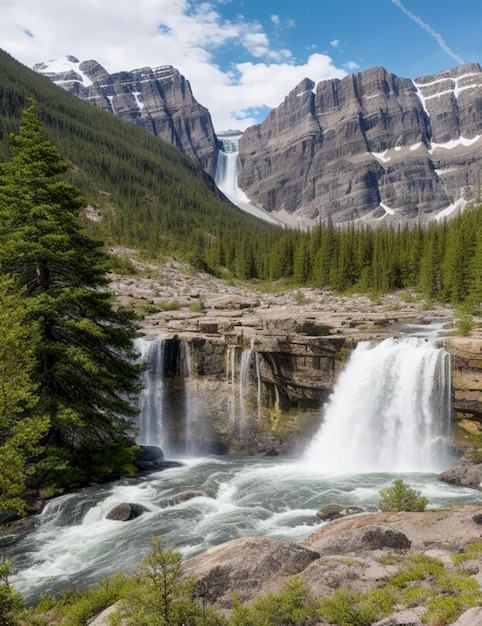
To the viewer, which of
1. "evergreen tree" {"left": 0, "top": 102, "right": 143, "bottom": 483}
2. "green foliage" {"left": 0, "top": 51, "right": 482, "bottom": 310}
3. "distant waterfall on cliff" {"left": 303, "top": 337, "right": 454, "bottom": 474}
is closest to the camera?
"evergreen tree" {"left": 0, "top": 102, "right": 143, "bottom": 483}

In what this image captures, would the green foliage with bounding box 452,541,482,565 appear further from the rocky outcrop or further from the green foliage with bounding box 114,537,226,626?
the rocky outcrop

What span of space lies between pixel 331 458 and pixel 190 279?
62.4 meters

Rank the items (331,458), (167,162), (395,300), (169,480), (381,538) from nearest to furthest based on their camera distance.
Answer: (381,538)
(169,480)
(331,458)
(395,300)
(167,162)

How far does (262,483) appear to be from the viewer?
23.2 meters

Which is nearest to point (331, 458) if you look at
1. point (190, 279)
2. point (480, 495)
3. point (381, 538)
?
point (480, 495)

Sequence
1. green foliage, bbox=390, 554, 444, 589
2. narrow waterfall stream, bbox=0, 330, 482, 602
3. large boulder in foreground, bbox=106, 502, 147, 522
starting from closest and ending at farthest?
green foliage, bbox=390, 554, 444, 589, narrow waterfall stream, bbox=0, 330, 482, 602, large boulder in foreground, bbox=106, 502, 147, 522

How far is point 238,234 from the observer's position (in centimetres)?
13475

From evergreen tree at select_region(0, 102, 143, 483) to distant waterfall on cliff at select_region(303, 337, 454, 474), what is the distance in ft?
45.5

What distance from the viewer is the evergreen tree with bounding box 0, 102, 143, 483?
20078 mm

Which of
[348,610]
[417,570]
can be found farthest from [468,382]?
[348,610]

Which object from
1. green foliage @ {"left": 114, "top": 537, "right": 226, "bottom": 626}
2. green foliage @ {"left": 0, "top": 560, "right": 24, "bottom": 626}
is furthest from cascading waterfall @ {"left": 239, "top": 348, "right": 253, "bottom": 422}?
green foliage @ {"left": 114, "top": 537, "right": 226, "bottom": 626}

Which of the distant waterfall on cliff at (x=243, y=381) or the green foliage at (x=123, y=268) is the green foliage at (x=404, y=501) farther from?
the green foliage at (x=123, y=268)

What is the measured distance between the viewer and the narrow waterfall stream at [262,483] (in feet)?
53.1

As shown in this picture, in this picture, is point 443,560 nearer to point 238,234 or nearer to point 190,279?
point 190,279
